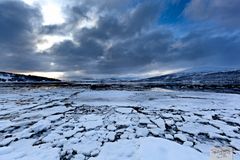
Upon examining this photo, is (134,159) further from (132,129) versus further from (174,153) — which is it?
(132,129)

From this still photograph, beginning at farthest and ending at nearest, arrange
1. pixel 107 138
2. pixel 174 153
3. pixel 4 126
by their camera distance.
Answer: pixel 4 126 → pixel 107 138 → pixel 174 153

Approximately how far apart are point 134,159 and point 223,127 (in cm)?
418

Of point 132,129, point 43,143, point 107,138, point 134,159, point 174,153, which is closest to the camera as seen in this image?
point 134,159

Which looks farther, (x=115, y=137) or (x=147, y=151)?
(x=115, y=137)

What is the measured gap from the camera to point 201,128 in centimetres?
696

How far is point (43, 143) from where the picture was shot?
17.9 feet

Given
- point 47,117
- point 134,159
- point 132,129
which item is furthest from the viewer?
point 47,117

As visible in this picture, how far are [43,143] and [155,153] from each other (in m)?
2.94

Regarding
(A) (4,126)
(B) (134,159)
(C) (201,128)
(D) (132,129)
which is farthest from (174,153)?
(A) (4,126)

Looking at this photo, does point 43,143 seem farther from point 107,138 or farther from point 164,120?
point 164,120

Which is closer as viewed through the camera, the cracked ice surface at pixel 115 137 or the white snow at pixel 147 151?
the white snow at pixel 147 151

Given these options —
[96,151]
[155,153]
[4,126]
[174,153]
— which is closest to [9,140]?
[4,126]

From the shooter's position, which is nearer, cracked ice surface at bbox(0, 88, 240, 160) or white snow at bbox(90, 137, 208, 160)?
white snow at bbox(90, 137, 208, 160)

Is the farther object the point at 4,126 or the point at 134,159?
the point at 4,126
